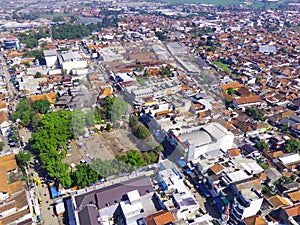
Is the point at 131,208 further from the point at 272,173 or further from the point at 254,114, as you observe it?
the point at 254,114

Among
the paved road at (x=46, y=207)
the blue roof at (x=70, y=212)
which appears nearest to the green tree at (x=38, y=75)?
the paved road at (x=46, y=207)

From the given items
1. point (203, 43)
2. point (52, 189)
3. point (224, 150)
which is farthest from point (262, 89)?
point (52, 189)

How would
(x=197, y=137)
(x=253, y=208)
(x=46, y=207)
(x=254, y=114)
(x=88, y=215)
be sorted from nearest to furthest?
1. (x=88, y=215)
2. (x=253, y=208)
3. (x=46, y=207)
4. (x=197, y=137)
5. (x=254, y=114)

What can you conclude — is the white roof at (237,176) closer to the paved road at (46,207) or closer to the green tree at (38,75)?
the paved road at (46,207)

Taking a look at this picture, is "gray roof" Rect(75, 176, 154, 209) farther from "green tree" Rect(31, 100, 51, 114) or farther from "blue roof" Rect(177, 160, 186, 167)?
"green tree" Rect(31, 100, 51, 114)

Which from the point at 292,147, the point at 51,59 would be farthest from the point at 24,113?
the point at 292,147

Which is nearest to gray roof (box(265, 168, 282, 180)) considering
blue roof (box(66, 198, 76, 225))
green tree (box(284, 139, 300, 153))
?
green tree (box(284, 139, 300, 153))

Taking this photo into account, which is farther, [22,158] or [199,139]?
[22,158]

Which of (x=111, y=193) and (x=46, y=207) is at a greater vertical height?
(x=111, y=193)
